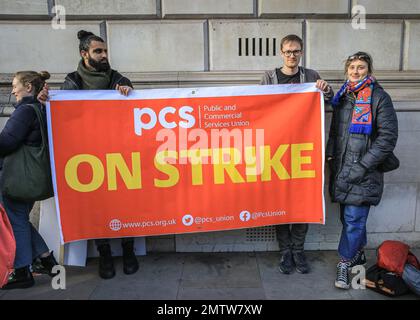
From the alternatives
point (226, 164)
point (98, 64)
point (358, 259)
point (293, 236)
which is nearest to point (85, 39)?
point (98, 64)

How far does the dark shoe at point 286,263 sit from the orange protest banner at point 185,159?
1.19ft

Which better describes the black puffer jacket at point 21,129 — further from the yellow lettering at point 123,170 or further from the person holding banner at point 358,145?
the person holding banner at point 358,145

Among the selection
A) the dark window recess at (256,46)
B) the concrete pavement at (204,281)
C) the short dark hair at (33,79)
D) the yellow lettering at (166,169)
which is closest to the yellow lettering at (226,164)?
the yellow lettering at (166,169)

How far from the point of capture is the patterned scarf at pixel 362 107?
3.19 m

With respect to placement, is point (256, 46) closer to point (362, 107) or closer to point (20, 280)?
point (362, 107)

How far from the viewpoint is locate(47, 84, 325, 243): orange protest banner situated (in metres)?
3.53

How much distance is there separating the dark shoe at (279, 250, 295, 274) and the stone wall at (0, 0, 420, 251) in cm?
44

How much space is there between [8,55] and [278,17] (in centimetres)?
310

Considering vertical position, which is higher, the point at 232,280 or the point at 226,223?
the point at 226,223

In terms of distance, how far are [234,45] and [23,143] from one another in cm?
242

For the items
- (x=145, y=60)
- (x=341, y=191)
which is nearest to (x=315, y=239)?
(x=341, y=191)

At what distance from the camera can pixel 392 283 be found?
326cm

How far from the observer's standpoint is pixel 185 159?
11.9 feet

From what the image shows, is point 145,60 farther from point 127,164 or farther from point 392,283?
point 392,283
